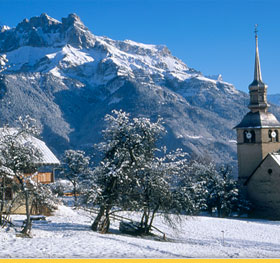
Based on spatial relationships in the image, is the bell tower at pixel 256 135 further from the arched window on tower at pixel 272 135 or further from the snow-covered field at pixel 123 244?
the snow-covered field at pixel 123 244

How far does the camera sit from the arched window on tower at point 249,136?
173ft

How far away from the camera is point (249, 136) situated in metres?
53.0

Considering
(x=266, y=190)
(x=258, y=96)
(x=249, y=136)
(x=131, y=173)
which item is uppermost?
(x=258, y=96)

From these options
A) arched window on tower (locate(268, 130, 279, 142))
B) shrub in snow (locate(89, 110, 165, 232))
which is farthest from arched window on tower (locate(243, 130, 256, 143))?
shrub in snow (locate(89, 110, 165, 232))

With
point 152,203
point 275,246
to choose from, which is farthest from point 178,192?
point 275,246

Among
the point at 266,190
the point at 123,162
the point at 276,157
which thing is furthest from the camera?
the point at 276,157

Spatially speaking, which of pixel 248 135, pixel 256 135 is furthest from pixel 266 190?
pixel 248 135

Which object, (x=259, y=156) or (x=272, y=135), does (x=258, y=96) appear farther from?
(x=259, y=156)

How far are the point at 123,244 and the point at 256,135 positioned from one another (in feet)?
117

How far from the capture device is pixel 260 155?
171 ft

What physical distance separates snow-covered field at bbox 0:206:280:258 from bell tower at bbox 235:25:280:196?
63.3ft

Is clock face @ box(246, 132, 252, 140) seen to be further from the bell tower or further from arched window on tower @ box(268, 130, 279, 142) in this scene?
arched window on tower @ box(268, 130, 279, 142)

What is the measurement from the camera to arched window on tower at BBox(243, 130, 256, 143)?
52812 millimetres

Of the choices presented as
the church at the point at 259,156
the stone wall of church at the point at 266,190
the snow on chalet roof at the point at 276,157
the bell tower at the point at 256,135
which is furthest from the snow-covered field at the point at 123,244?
the bell tower at the point at 256,135
